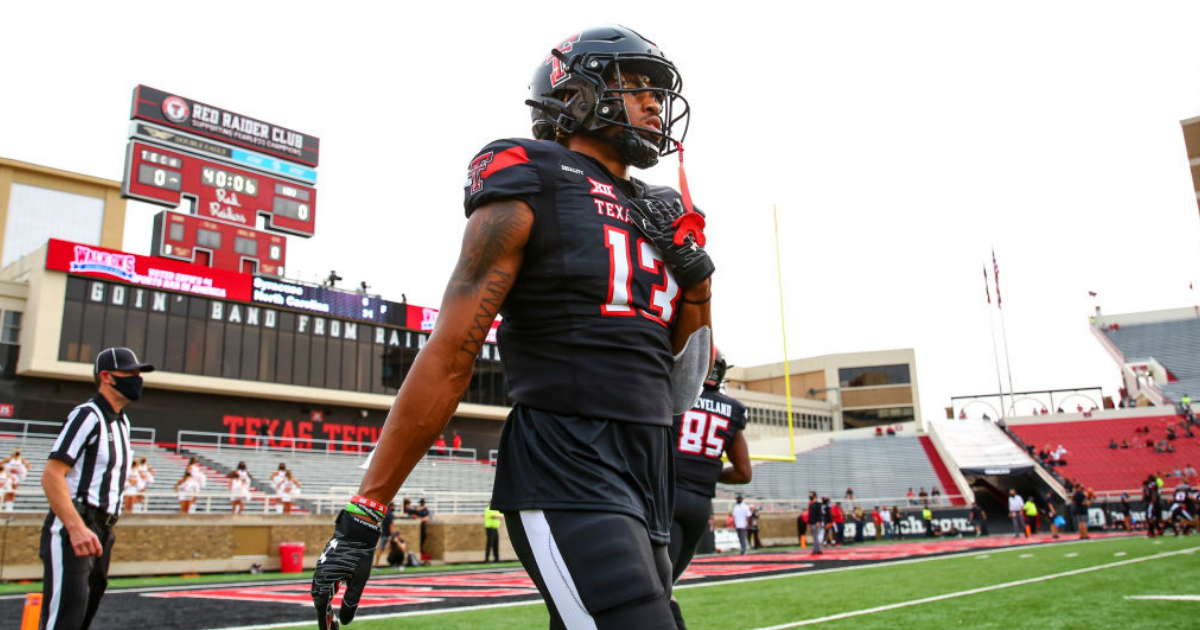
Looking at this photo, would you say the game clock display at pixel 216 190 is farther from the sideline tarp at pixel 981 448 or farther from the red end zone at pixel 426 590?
the sideline tarp at pixel 981 448

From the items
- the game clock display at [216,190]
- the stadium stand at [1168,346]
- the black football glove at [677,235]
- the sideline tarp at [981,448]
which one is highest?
the game clock display at [216,190]

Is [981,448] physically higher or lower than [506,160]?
higher

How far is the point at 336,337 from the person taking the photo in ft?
118

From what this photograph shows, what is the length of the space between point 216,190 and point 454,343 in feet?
110

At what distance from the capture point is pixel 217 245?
3234 centimetres

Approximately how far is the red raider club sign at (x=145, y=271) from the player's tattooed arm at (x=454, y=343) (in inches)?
1264

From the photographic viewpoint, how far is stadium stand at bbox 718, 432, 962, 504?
4009 cm

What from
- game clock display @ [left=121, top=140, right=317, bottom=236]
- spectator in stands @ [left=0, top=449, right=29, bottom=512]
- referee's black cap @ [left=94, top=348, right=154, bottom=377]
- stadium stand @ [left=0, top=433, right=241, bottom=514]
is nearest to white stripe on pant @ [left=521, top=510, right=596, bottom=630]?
referee's black cap @ [left=94, top=348, right=154, bottom=377]

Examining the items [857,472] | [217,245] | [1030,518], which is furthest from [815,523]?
[217,245]

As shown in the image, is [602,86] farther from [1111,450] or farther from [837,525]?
[1111,450]

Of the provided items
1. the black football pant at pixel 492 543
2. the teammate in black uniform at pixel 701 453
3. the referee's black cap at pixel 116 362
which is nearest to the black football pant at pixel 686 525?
the teammate in black uniform at pixel 701 453

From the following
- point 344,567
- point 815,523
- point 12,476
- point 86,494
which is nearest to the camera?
point 344,567

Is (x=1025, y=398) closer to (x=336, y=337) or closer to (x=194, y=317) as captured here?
(x=336, y=337)

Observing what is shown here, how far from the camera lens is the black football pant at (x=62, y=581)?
437cm
